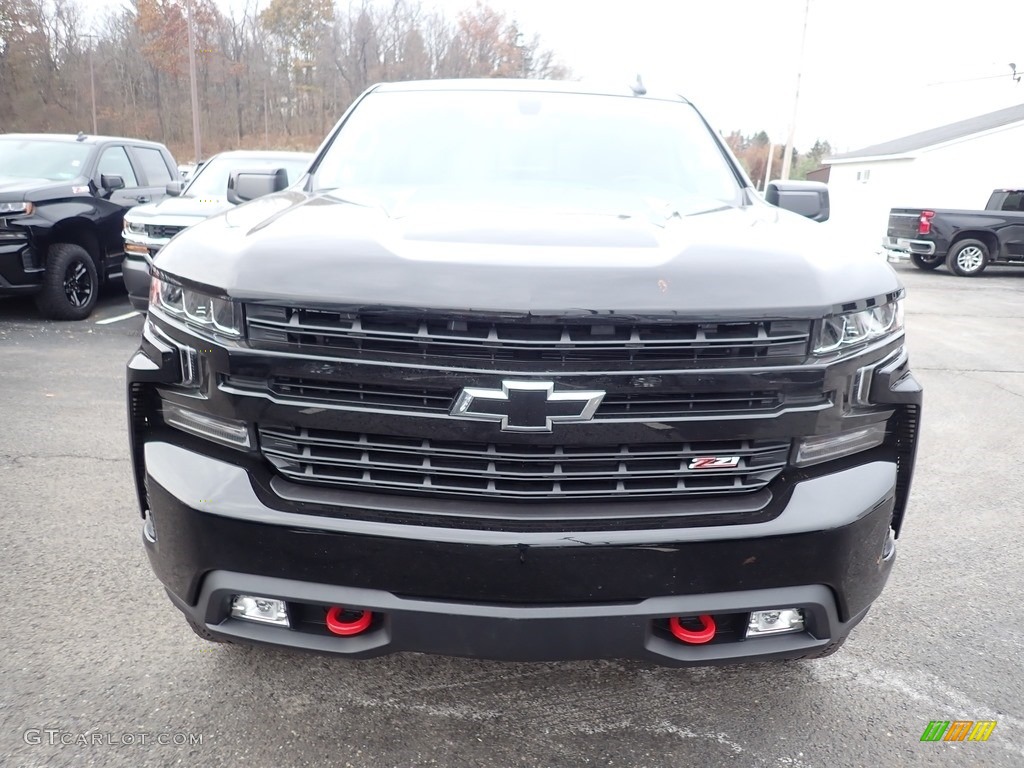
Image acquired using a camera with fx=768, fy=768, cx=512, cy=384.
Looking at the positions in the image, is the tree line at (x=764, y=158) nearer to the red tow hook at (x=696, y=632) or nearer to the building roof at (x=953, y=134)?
the building roof at (x=953, y=134)

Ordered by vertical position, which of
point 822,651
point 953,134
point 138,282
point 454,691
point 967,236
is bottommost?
point 454,691

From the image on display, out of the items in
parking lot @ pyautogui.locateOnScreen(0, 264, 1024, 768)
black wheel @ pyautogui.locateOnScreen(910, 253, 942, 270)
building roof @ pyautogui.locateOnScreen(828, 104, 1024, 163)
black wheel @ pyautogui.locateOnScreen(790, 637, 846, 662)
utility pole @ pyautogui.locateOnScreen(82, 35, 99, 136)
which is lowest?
parking lot @ pyautogui.locateOnScreen(0, 264, 1024, 768)

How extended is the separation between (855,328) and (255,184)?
243cm

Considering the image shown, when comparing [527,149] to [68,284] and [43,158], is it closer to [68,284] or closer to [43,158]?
Answer: [68,284]

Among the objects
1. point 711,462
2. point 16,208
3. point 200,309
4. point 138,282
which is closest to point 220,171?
point 16,208

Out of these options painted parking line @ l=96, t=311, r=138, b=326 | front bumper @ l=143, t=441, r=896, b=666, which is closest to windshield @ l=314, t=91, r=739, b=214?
front bumper @ l=143, t=441, r=896, b=666

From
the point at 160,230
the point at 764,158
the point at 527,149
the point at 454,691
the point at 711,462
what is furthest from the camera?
the point at 764,158

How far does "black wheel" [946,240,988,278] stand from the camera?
16.3m

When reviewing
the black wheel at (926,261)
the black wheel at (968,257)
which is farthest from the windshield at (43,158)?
the black wheel at (968,257)

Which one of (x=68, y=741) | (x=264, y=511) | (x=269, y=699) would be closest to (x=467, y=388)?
(x=264, y=511)

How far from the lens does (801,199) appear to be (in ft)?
10.3

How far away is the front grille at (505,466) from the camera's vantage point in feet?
5.63

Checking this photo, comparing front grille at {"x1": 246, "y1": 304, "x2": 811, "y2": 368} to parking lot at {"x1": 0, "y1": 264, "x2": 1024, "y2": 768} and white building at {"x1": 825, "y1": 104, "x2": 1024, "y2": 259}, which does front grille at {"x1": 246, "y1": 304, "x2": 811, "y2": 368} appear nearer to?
parking lot at {"x1": 0, "y1": 264, "x2": 1024, "y2": 768}

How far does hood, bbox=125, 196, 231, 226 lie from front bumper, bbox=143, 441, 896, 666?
5.71 m
